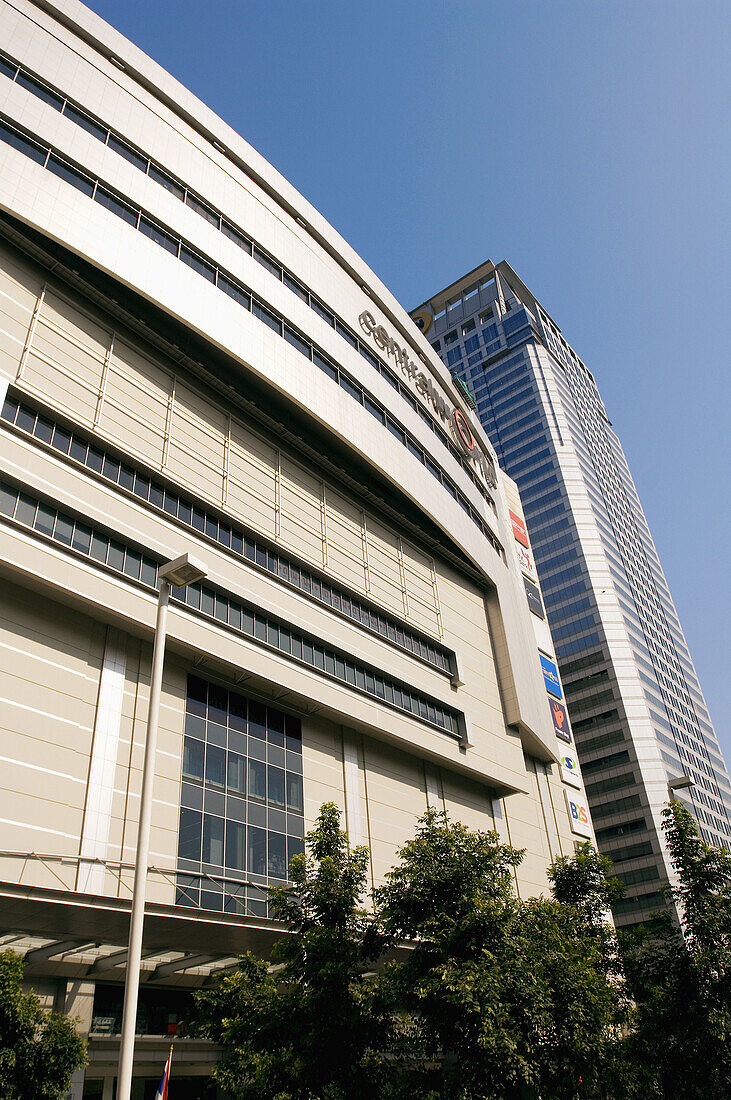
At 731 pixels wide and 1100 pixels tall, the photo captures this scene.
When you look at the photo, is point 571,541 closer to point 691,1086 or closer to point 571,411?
point 571,411

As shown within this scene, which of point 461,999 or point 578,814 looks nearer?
point 461,999

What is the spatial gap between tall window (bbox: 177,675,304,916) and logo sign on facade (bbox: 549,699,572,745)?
38.2 metres

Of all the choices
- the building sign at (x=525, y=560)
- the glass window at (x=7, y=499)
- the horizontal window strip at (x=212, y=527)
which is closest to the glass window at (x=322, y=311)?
the horizontal window strip at (x=212, y=527)

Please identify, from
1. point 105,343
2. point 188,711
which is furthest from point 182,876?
point 105,343

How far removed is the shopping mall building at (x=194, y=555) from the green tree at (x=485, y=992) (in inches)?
245

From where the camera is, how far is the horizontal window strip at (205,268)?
30203mm

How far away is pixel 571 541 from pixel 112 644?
86969mm

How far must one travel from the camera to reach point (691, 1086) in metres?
18.3

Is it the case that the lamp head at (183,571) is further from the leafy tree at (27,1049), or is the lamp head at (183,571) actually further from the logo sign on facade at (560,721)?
the logo sign on facade at (560,721)

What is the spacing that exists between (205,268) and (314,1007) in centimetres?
3041

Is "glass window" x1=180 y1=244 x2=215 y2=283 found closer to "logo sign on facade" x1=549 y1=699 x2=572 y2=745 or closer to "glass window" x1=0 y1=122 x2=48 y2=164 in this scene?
"glass window" x1=0 y1=122 x2=48 y2=164

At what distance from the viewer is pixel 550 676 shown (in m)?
64.9

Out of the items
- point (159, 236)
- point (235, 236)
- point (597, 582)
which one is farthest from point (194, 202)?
point (597, 582)

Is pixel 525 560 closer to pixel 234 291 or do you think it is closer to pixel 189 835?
pixel 234 291
